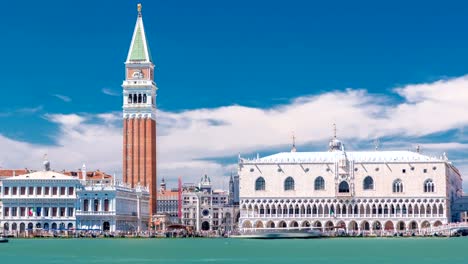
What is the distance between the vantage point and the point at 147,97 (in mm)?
151500

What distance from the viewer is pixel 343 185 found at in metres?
139

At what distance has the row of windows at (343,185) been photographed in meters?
138

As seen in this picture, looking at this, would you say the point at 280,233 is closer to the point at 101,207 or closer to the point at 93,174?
the point at 101,207

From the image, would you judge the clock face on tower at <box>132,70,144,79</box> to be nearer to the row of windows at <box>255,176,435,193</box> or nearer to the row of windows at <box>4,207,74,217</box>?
the row of windows at <box>255,176,435,193</box>

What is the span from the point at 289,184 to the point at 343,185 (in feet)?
24.0

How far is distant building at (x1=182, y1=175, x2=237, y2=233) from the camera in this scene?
171125 mm

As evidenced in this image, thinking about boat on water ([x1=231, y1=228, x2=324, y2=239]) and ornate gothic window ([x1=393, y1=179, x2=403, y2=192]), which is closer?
boat on water ([x1=231, y1=228, x2=324, y2=239])

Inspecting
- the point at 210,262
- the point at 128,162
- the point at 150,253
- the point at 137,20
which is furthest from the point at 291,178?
the point at 210,262

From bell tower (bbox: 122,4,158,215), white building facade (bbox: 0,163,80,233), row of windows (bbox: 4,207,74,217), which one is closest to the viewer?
white building facade (bbox: 0,163,80,233)

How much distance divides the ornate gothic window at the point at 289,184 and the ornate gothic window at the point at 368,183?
9.73 meters

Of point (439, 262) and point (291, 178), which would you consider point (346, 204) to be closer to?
point (291, 178)

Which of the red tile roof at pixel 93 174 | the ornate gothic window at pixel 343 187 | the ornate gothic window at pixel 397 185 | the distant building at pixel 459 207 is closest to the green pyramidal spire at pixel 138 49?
the red tile roof at pixel 93 174

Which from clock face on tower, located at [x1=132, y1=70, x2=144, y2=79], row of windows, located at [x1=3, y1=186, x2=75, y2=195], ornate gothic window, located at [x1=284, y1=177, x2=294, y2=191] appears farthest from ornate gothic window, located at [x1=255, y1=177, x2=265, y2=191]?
clock face on tower, located at [x1=132, y1=70, x2=144, y2=79]

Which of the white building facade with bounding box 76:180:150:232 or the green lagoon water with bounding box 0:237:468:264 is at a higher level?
the white building facade with bounding box 76:180:150:232
